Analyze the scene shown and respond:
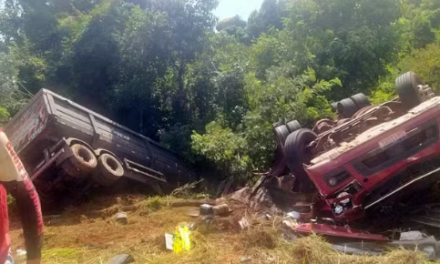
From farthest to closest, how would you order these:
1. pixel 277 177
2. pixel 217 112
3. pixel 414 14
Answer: pixel 414 14
pixel 217 112
pixel 277 177

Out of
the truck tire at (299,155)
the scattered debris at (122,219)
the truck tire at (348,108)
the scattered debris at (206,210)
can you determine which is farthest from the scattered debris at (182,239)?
the truck tire at (348,108)

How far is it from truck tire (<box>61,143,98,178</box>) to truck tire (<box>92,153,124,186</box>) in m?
0.14

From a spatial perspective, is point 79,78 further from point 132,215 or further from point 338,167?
point 338,167

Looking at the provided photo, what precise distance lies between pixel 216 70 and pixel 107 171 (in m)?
4.40

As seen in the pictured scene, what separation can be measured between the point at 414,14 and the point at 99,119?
37.8 ft

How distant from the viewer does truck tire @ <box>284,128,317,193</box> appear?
5883 millimetres

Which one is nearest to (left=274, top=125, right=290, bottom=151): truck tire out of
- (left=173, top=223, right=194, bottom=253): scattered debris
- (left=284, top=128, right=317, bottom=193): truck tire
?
(left=284, top=128, right=317, bottom=193): truck tire

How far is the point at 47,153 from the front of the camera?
23.4 feet

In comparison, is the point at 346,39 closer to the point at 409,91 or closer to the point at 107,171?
the point at 409,91

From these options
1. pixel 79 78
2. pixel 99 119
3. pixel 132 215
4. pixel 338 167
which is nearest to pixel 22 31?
pixel 79 78

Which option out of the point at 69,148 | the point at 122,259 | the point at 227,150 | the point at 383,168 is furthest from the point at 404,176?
the point at 69,148

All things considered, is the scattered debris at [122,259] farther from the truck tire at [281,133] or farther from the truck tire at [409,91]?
the truck tire at [409,91]

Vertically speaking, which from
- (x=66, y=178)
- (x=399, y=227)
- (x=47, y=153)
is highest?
(x=47, y=153)

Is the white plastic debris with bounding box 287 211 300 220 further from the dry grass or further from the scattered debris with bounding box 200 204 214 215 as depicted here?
the scattered debris with bounding box 200 204 214 215
